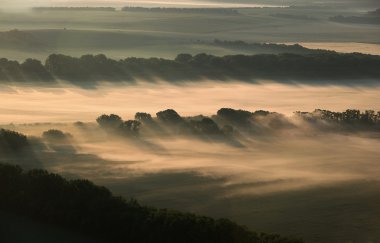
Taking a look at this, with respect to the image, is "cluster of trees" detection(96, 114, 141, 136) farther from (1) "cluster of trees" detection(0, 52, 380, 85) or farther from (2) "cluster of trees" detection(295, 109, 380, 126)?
(1) "cluster of trees" detection(0, 52, 380, 85)

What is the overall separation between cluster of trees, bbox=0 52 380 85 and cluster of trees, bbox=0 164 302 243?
38335 millimetres

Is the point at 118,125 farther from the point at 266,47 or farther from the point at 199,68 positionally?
the point at 266,47

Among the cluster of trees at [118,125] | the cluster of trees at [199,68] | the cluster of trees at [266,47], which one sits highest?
the cluster of trees at [266,47]

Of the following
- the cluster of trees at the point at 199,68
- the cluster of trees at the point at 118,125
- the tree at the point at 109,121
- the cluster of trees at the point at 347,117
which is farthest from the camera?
the cluster of trees at the point at 199,68

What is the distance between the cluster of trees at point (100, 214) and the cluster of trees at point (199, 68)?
38.3 metres

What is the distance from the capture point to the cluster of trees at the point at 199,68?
65.2 m

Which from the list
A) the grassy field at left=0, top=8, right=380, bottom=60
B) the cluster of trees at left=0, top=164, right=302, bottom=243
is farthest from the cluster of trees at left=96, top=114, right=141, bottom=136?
the grassy field at left=0, top=8, right=380, bottom=60

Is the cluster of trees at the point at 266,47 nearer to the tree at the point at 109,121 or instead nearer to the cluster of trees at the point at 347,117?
the cluster of trees at the point at 347,117

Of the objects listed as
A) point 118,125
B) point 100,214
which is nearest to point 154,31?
point 118,125

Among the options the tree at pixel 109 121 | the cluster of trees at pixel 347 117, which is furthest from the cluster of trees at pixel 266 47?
the tree at pixel 109 121

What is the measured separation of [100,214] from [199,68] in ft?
163

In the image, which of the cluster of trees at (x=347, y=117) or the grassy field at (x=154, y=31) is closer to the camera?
the cluster of trees at (x=347, y=117)

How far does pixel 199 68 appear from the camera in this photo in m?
72.1

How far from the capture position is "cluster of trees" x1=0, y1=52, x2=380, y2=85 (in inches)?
2566
